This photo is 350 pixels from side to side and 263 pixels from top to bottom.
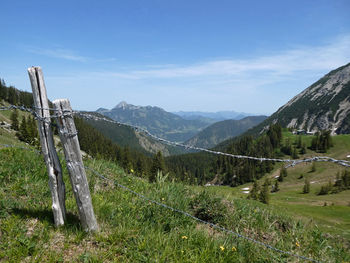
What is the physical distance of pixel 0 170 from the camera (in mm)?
6367

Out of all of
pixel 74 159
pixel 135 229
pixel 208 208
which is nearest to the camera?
pixel 74 159

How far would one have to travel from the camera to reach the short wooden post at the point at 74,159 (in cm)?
423

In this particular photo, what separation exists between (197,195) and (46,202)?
4.18 meters

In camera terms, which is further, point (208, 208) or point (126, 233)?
point (208, 208)

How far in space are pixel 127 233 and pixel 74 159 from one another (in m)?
1.85

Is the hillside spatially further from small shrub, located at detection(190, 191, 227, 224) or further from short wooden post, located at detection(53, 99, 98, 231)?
short wooden post, located at detection(53, 99, 98, 231)

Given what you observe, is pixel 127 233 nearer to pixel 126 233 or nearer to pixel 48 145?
pixel 126 233

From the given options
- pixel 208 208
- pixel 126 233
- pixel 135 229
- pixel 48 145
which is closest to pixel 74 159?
pixel 48 145

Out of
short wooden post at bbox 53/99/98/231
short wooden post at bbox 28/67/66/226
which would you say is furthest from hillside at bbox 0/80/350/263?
short wooden post at bbox 28/67/66/226

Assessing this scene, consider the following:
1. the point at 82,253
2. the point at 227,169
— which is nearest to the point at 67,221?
the point at 82,253

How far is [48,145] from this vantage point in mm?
4531

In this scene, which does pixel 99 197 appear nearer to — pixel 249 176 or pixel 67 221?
pixel 67 221

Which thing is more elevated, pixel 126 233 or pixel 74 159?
pixel 74 159

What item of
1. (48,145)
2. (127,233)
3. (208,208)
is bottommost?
(208,208)
